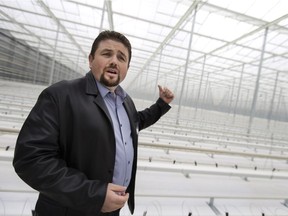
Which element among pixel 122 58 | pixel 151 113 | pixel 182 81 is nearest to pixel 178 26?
pixel 182 81

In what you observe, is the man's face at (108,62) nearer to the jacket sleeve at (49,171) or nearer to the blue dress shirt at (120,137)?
the blue dress shirt at (120,137)

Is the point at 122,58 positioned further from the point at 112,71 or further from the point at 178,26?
the point at 178,26

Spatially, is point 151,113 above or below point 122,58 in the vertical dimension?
below

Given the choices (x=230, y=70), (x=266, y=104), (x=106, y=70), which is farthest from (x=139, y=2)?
(x=266, y=104)

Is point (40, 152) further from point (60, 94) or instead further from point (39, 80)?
point (39, 80)

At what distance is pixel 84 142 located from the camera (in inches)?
44.2

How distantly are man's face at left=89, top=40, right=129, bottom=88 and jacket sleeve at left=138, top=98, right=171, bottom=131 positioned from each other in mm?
634

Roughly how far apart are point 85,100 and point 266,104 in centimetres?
2101

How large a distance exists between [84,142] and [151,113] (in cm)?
84

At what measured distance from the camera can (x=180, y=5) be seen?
8.01m

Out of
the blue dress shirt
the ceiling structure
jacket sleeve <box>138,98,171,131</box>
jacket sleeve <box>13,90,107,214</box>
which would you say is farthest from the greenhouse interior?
jacket sleeve <box>13,90,107,214</box>

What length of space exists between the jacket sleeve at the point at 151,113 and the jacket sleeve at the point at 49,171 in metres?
0.87

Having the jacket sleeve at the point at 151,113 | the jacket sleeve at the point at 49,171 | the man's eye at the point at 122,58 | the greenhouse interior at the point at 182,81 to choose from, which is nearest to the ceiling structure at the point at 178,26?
the greenhouse interior at the point at 182,81

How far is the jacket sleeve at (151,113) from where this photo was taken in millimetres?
1854
